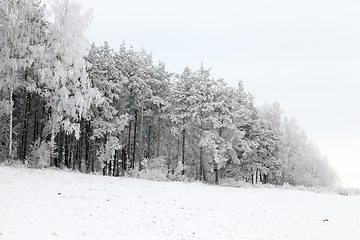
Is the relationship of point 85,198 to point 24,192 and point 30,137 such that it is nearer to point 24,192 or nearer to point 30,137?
point 24,192

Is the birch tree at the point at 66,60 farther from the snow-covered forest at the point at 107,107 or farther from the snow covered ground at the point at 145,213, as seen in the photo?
the snow covered ground at the point at 145,213

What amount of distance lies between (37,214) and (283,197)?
18.0 metres

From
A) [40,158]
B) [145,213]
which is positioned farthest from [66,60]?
[145,213]

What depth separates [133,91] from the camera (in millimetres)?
29281

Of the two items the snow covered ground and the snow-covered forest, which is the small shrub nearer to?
the snow-covered forest

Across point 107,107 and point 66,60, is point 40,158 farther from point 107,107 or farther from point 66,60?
point 107,107

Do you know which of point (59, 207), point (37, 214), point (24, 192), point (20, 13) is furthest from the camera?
point (20, 13)

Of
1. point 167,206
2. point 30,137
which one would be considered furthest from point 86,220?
point 30,137

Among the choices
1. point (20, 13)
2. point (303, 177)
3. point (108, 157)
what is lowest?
point (303, 177)

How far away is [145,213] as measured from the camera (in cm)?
1202

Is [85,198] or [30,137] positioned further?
[30,137]

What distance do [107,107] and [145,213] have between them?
1666cm

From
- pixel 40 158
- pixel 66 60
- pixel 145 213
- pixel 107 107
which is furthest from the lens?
pixel 107 107

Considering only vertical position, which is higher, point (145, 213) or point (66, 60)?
point (66, 60)
